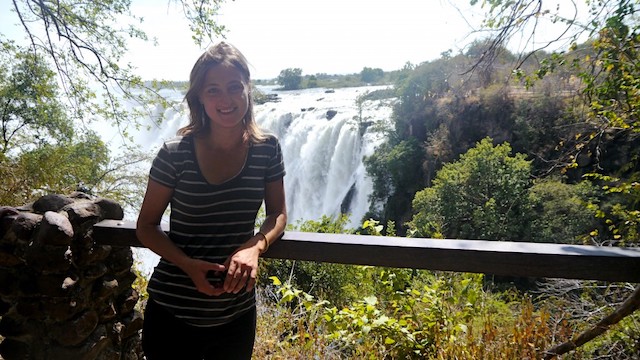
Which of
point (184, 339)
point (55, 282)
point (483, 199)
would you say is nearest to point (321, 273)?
point (55, 282)

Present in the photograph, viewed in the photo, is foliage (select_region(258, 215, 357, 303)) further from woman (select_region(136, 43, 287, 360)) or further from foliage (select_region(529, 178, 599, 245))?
foliage (select_region(529, 178, 599, 245))

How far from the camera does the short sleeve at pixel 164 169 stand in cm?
115

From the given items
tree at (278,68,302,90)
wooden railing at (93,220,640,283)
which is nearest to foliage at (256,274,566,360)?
wooden railing at (93,220,640,283)

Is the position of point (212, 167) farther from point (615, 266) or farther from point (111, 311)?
point (615, 266)

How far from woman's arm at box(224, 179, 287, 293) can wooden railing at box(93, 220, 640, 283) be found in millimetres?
104

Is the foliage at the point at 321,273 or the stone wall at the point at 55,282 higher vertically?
the stone wall at the point at 55,282

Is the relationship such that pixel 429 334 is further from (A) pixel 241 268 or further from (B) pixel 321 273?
(B) pixel 321 273

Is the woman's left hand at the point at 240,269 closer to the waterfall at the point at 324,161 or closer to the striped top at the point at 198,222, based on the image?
the striped top at the point at 198,222

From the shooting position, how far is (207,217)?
3.89ft

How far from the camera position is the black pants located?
1.20 metres

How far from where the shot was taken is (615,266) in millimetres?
1139

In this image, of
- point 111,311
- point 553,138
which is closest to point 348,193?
point 553,138

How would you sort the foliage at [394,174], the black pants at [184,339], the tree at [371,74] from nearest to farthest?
the black pants at [184,339]
the foliage at [394,174]
the tree at [371,74]

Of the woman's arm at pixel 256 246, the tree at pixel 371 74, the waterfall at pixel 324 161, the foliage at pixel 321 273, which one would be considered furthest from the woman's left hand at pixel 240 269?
the tree at pixel 371 74
